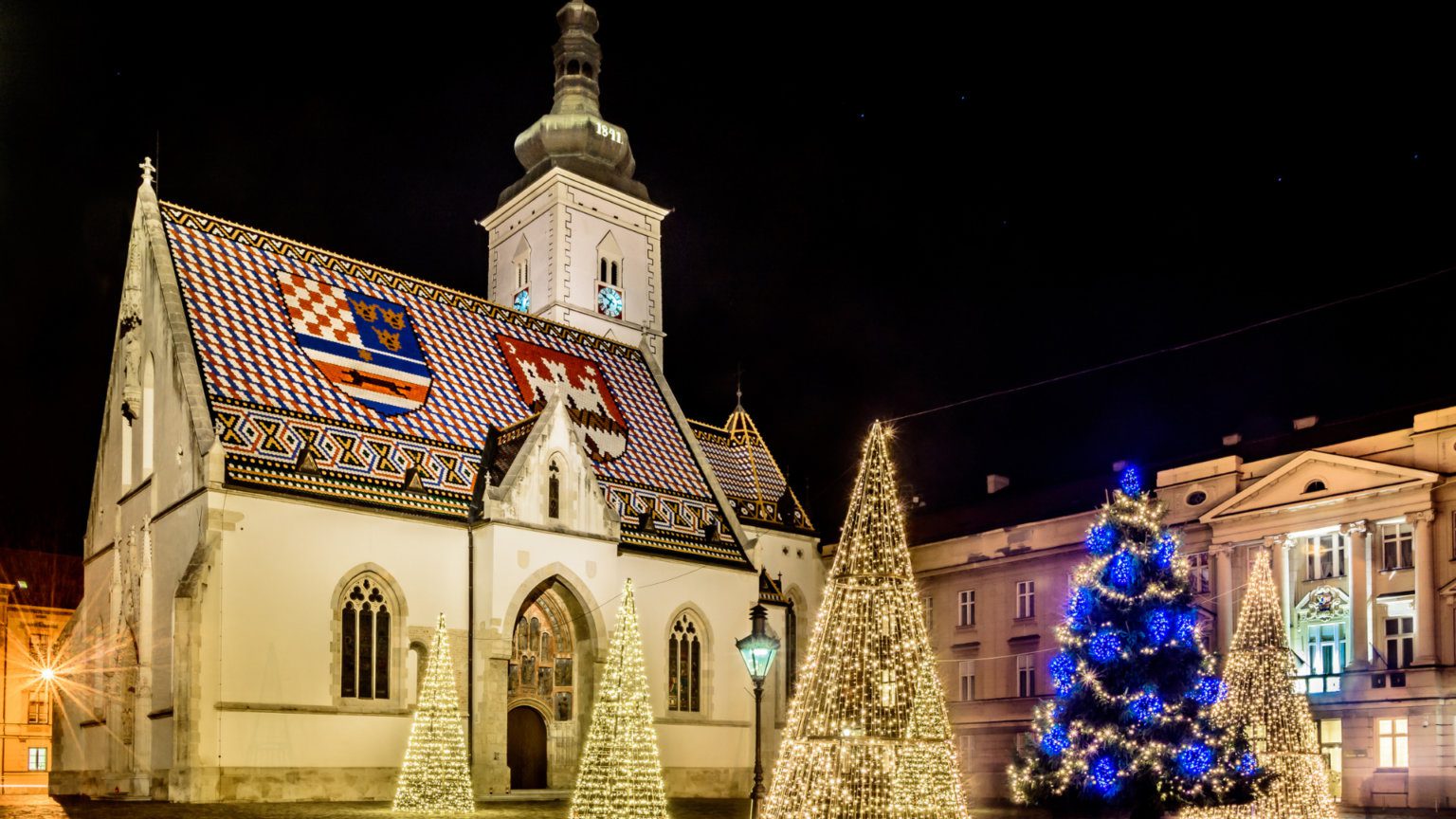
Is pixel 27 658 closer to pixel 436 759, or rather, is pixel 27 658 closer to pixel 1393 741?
pixel 436 759

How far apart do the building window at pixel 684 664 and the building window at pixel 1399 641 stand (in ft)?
54.1

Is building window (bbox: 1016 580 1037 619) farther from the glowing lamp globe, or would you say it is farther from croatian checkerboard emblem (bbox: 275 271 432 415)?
the glowing lamp globe

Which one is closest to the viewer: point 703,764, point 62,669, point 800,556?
point 62,669

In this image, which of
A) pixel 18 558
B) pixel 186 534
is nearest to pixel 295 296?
pixel 186 534

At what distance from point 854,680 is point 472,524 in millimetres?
13027

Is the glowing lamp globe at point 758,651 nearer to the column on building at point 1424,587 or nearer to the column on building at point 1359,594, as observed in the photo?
the column on building at point 1424,587

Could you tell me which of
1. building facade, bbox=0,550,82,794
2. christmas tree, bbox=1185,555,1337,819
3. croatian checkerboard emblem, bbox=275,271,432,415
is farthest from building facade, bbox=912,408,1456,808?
building facade, bbox=0,550,82,794

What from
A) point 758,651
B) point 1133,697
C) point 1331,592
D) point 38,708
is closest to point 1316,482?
point 1331,592

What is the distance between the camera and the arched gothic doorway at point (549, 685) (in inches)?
1053

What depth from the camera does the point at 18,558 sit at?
55.3 metres

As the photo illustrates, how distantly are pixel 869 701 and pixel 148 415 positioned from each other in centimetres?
1731

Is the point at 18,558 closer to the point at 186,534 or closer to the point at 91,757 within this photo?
the point at 91,757

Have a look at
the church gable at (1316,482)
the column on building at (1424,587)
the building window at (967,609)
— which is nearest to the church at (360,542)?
the building window at (967,609)

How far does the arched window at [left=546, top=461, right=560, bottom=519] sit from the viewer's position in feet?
86.4
